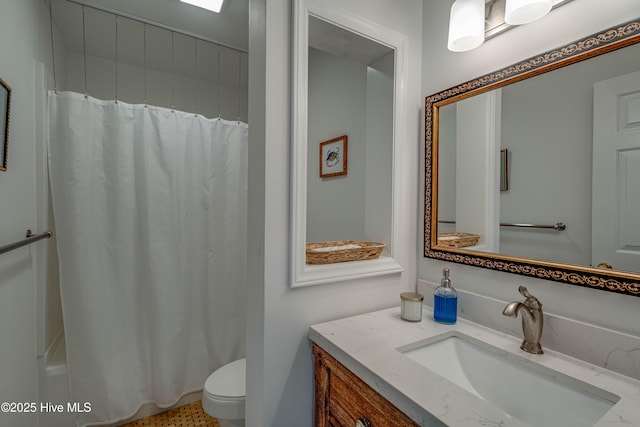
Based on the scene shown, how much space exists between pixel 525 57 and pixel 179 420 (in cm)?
253

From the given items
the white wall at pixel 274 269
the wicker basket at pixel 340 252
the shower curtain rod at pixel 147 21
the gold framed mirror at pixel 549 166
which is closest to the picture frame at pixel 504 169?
the gold framed mirror at pixel 549 166

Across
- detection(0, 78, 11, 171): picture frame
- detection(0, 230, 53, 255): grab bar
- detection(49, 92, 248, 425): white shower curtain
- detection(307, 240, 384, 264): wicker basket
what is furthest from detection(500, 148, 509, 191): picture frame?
detection(0, 78, 11, 171): picture frame

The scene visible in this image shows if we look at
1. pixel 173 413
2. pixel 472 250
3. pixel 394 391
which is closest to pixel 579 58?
pixel 472 250

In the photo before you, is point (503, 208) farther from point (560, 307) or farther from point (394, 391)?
point (394, 391)

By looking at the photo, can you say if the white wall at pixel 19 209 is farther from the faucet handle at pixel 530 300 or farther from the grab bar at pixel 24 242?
the faucet handle at pixel 530 300

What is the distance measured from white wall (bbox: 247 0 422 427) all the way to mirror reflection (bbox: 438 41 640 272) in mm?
600

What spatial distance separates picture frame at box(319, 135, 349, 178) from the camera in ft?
5.93

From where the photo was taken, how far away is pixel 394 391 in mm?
661

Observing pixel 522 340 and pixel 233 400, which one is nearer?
pixel 522 340

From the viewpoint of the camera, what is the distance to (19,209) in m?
1.34

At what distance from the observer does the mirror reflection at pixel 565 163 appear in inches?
29.2

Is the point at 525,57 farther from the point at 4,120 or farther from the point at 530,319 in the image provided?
the point at 4,120

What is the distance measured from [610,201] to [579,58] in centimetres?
41

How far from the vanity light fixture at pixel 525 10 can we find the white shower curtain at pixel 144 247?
5.57 ft
